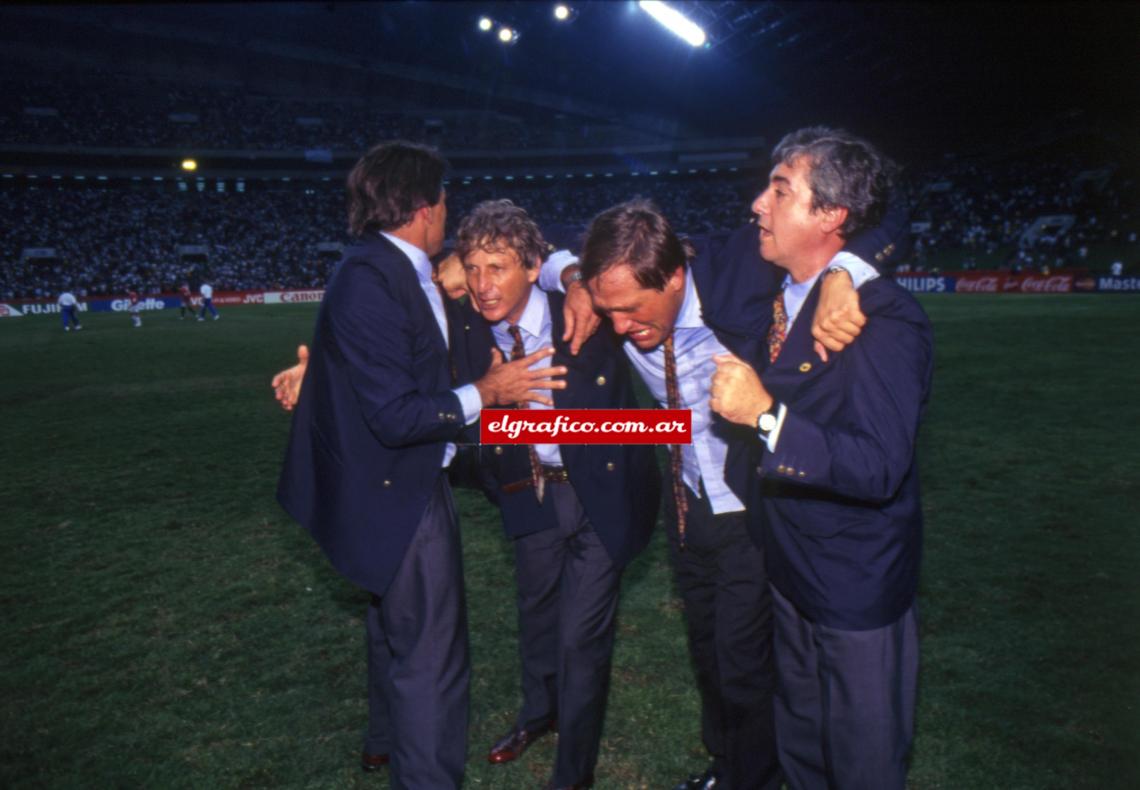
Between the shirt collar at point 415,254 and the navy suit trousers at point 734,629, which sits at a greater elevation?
the shirt collar at point 415,254

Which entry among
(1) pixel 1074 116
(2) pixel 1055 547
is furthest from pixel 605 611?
(1) pixel 1074 116

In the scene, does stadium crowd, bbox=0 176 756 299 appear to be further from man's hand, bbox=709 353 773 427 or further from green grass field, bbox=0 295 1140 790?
man's hand, bbox=709 353 773 427

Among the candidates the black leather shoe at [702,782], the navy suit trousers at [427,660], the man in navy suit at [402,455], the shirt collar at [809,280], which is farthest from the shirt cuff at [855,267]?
the black leather shoe at [702,782]

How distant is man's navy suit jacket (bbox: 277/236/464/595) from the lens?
8.16 ft

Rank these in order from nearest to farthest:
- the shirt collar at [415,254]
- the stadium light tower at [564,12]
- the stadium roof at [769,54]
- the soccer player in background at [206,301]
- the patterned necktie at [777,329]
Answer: the patterned necktie at [777,329], the shirt collar at [415,254], the soccer player in background at [206,301], the stadium roof at [769,54], the stadium light tower at [564,12]

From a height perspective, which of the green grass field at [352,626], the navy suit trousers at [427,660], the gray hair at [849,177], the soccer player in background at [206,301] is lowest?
the green grass field at [352,626]

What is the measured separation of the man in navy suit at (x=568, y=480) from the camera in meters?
3.04

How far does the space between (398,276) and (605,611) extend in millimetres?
1646

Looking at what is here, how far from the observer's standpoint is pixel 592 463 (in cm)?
311

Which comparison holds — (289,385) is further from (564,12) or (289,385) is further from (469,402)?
(564,12)

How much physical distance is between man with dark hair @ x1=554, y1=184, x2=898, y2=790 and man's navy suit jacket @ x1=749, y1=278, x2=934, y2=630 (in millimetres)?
427

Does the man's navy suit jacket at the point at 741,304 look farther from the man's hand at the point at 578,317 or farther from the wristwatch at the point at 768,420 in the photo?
the wristwatch at the point at 768,420

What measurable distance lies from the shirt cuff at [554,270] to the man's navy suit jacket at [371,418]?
2.26 feet

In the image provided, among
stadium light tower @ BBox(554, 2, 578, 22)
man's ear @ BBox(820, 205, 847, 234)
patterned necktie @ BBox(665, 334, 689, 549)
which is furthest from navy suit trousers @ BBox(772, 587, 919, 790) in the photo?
stadium light tower @ BBox(554, 2, 578, 22)
